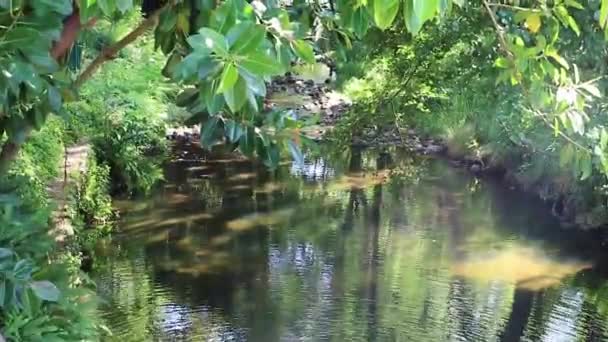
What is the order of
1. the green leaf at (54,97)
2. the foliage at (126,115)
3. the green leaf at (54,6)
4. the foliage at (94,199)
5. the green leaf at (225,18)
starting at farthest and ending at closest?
the foliage at (126,115) < the foliage at (94,199) < the green leaf at (54,97) < the green leaf at (54,6) < the green leaf at (225,18)

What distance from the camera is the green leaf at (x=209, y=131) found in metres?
Answer: 1.63

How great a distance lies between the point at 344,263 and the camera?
826 centimetres

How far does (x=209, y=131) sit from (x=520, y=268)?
732 cm

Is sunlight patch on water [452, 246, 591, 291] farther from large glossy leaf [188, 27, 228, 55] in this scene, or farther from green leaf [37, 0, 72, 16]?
large glossy leaf [188, 27, 228, 55]

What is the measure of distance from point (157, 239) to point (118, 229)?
0.52 meters

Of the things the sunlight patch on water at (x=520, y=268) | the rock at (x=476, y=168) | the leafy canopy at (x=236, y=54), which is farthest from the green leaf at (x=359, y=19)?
the rock at (x=476, y=168)

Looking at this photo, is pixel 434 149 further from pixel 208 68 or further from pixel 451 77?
pixel 208 68

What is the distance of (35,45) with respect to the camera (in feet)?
4.33

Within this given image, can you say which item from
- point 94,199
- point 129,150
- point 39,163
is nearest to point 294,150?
point 39,163

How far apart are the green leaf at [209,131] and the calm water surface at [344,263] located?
4.87m

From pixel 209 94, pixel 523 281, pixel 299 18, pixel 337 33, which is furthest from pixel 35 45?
pixel 523 281

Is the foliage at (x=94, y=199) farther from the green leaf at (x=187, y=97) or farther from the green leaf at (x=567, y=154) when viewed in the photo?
the green leaf at (x=567, y=154)

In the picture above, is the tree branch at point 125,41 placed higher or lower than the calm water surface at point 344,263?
higher

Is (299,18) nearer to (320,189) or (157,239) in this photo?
(157,239)
